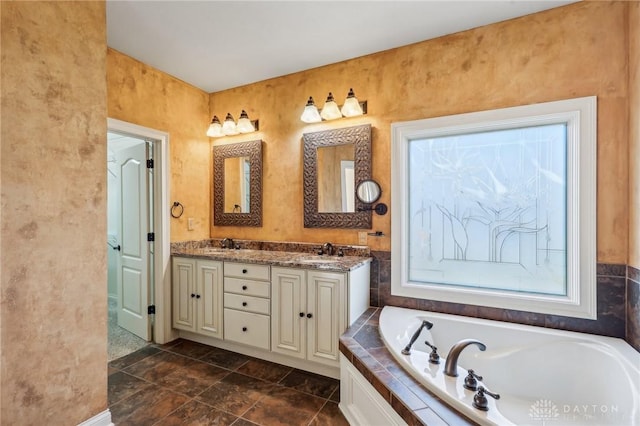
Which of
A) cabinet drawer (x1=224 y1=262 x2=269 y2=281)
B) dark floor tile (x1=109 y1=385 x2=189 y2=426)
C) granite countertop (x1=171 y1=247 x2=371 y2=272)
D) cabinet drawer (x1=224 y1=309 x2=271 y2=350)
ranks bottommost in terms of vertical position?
dark floor tile (x1=109 y1=385 x2=189 y2=426)

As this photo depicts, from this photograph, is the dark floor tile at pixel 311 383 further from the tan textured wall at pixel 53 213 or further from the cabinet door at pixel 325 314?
the tan textured wall at pixel 53 213

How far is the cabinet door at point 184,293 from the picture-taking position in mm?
2842

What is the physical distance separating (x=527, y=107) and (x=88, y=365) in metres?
3.29

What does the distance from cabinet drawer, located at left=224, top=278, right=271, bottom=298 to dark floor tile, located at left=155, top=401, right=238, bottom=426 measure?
849mm

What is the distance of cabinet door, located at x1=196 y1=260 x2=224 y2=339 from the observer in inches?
106

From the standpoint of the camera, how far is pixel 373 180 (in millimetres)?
2588

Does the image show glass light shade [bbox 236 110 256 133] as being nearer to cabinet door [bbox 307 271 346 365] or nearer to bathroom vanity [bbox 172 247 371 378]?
bathroom vanity [bbox 172 247 371 378]

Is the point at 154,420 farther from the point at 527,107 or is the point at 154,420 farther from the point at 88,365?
the point at 527,107

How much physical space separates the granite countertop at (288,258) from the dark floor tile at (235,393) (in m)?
0.90

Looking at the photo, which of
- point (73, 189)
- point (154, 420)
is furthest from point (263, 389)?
point (73, 189)

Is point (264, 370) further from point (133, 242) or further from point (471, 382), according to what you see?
point (133, 242)

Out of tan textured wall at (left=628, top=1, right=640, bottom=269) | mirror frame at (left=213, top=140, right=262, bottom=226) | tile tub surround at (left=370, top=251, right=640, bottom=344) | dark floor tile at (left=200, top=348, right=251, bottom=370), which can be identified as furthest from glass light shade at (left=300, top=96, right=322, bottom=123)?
dark floor tile at (left=200, top=348, right=251, bottom=370)

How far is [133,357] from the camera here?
264cm

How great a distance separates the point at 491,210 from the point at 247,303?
2.14 meters
